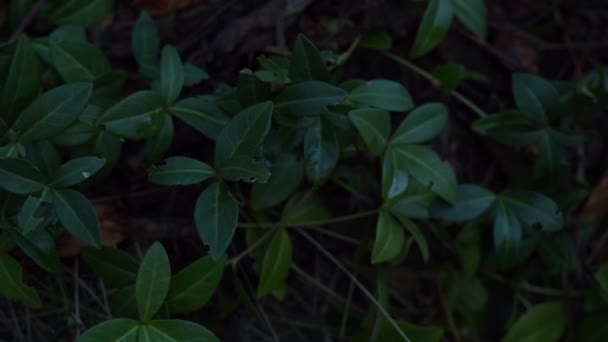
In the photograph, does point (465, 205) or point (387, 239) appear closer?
point (387, 239)

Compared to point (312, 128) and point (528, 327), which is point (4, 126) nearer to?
point (312, 128)

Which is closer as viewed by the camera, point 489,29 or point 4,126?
point 4,126

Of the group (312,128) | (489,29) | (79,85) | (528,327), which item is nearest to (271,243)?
(312,128)

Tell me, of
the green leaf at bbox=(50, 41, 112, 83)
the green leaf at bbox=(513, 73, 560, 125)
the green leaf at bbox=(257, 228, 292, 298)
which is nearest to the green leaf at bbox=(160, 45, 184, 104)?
the green leaf at bbox=(50, 41, 112, 83)

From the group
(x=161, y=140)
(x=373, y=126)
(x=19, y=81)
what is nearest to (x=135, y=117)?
(x=161, y=140)

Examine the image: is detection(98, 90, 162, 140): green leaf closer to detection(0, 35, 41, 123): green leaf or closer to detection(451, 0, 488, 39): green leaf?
detection(0, 35, 41, 123): green leaf

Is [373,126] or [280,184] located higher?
[373,126]

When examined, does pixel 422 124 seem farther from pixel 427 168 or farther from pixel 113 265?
pixel 113 265
